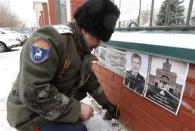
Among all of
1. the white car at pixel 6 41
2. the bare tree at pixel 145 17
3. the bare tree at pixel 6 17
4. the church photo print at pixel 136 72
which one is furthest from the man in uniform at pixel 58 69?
the bare tree at pixel 6 17

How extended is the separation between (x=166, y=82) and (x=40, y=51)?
34.7 inches

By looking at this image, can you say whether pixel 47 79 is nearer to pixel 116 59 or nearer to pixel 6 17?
pixel 116 59

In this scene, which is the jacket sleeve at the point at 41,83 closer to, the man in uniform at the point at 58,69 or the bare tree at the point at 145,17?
the man in uniform at the point at 58,69

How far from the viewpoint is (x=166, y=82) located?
1.49m

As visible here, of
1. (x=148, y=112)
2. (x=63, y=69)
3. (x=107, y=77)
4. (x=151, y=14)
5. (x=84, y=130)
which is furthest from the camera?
(x=107, y=77)

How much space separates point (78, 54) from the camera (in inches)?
59.3

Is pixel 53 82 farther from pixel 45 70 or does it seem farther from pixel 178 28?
pixel 178 28

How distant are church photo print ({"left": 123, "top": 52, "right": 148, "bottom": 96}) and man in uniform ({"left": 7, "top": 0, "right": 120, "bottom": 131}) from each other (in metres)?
0.42

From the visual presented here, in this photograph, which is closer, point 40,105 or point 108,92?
point 40,105

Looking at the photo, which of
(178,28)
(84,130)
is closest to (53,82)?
(84,130)

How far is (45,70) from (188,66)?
34.0 inches

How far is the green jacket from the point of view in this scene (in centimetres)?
127

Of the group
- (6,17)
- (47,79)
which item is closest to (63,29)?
(47,79)

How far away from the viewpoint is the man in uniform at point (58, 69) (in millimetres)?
1275
